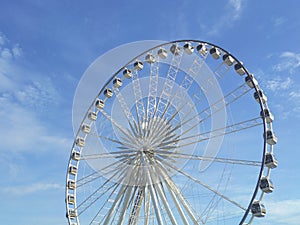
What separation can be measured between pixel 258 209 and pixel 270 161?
2632mm

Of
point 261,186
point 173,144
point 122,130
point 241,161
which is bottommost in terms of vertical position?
point 261,186

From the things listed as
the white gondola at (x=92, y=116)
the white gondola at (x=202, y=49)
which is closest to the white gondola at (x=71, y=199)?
the white gondola at (x=92, y=116)

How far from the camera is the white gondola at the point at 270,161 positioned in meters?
20.7

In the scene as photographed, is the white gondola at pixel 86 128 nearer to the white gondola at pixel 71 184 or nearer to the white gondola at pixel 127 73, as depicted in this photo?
the white gondola at pixel 71 184

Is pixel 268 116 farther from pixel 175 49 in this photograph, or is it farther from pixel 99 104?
pixel 99 104

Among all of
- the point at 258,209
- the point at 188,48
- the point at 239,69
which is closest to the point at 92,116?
the point at 188,48

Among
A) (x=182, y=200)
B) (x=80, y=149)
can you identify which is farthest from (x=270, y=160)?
(x=80, y=149)

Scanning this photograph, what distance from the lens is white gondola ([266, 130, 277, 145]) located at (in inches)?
843

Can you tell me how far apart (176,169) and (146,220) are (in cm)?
332

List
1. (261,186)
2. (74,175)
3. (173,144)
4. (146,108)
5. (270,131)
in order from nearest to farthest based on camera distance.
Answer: (261,186) → (270,131) → (173,144) → (146,108) → (74,175)

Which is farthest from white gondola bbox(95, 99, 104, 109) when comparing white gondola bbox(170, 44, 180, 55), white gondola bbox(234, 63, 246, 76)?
white gondola bbox(234, 63, 246, 76)

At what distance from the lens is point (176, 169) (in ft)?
75.0

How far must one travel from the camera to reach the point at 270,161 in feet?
68.1

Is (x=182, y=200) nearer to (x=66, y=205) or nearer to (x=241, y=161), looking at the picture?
(x=241, y=161)
